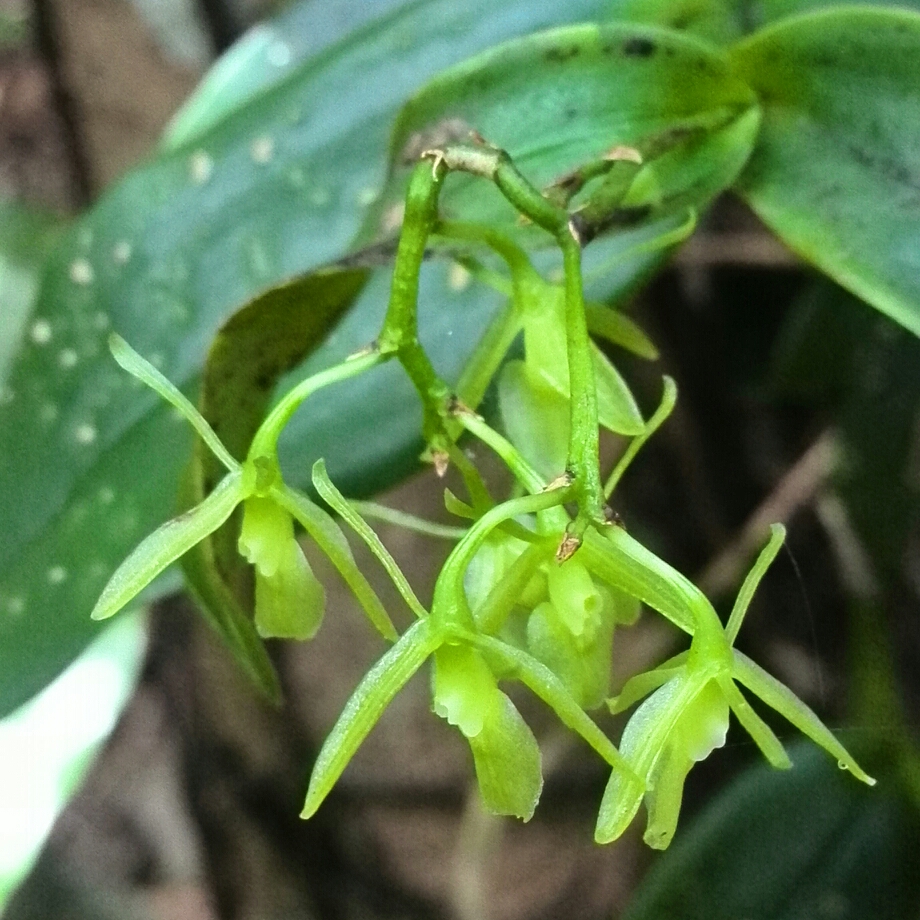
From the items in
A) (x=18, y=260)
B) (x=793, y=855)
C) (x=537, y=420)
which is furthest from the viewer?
(x=18, y=260)

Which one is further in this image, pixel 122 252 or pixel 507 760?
pixel 122 252

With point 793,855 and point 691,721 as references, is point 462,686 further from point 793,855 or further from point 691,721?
point 793,855

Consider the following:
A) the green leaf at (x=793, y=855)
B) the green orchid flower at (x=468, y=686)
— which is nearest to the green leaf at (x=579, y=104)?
the green orchid flower at (x=468, y=686)

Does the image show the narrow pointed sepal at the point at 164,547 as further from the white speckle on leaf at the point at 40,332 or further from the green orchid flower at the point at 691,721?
the white speckle on leaf at the point at 40,332

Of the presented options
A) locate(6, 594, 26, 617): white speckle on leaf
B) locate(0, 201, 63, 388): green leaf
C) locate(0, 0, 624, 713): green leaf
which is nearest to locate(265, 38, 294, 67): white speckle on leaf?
locate(0, 0, 624, 713): green leaf

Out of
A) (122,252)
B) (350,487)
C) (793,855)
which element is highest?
(122,252)

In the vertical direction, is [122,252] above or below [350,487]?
above

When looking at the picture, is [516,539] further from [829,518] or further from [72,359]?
[829,518]

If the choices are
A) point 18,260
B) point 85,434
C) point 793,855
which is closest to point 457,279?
point 85,434
